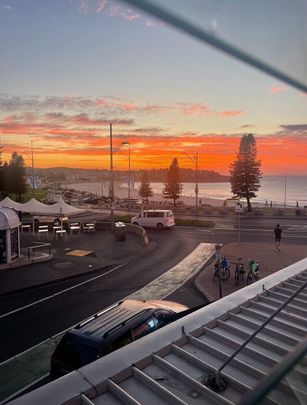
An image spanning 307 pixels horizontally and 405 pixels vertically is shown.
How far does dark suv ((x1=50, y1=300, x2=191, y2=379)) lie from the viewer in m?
6.61

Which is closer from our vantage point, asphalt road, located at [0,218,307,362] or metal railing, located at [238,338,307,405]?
metal railing, located at [238,338,307,405]

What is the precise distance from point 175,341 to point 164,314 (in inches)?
127

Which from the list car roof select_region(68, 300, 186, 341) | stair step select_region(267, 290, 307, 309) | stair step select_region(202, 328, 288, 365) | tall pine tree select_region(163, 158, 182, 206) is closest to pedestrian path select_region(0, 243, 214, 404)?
car roof select_region(68, 300, 186, 341)

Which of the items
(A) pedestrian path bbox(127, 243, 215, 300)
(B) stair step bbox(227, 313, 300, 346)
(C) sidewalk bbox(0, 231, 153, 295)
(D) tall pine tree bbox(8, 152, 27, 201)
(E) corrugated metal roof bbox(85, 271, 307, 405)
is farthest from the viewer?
(D) tall pine tree bbox(8, 152, 27, 201)

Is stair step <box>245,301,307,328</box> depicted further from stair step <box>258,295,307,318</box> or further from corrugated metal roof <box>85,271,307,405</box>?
stair step <box>258,295,307,318</box>

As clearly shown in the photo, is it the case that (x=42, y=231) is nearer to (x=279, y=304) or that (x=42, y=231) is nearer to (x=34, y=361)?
(x=34, y=361)

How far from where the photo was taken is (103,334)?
685cm

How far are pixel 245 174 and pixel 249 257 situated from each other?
33.8 meters

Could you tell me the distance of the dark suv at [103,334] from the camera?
21.7 feet

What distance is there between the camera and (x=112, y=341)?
6.72 metres

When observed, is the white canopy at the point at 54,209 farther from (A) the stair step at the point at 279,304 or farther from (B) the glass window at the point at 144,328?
(A) the stair step at the point at 279,304

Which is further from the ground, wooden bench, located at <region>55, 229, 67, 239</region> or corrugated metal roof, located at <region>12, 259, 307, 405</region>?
corrugated metal roof, located at <region>12, 259, 307, 405</region>

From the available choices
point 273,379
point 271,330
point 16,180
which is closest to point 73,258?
point 271,330

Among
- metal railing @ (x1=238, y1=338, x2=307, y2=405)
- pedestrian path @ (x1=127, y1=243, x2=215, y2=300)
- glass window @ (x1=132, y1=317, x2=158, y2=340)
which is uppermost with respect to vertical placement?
metal railing @ (x1=238, y1=338, x2=307, y2=405)
